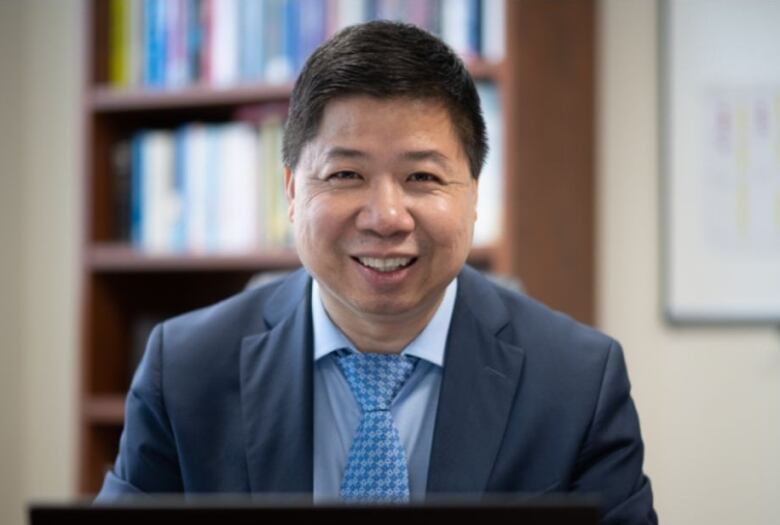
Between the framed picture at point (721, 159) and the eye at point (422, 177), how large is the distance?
1.37 meters

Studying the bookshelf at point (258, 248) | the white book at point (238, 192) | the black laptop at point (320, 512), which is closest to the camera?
the black laptop at point (320, 512)

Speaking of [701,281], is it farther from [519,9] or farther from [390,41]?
[390,41]

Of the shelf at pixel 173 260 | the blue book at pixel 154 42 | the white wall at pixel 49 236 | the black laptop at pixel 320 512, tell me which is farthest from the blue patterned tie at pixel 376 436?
the white wall at pixel 49 236

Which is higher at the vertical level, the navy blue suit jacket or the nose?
the nose

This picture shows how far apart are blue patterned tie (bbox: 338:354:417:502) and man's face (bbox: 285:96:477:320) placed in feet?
0.26

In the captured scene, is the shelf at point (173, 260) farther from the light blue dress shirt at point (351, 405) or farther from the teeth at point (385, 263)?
the teeth at point (385, 263)

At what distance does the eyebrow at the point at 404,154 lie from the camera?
43.3 inches

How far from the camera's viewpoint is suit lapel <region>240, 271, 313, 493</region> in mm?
1169

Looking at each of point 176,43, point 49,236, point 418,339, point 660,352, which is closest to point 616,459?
point 418,339

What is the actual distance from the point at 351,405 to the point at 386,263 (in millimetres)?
214

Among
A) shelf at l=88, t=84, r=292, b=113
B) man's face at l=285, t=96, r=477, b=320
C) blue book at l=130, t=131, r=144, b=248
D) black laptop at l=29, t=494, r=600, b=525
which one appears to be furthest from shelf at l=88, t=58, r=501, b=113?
black laptop at l=29, t=494, r=600, b=525

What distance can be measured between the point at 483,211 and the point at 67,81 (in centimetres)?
143

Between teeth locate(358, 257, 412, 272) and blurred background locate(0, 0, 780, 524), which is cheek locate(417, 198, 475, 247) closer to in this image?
teeth locate(358, 257, 412, 272)

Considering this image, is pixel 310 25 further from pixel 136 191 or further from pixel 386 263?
pixel 386 263
